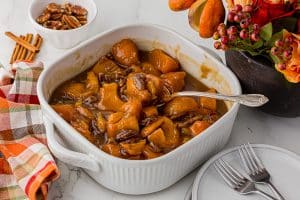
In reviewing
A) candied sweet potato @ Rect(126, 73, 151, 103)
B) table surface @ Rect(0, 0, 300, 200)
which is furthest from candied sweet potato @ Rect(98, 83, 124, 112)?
table surface @ Rect(0, 0, 300, 200)

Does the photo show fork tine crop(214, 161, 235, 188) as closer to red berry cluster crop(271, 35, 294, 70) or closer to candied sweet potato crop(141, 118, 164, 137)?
candied sweet potato crop(141, 118, 164, 137)

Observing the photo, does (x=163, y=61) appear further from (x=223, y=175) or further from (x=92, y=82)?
(x=223, y=175)

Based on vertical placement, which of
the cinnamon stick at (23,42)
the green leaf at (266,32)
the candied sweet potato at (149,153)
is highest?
the green leaf at (266,32)

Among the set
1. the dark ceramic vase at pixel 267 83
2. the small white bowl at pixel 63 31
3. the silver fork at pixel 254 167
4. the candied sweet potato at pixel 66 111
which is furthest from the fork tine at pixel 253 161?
the small white bowl at pixel 63 31

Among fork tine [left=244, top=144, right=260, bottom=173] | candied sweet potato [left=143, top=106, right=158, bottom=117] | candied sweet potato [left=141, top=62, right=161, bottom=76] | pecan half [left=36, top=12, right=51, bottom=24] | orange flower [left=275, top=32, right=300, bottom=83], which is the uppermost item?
orange flower [left=275, top=32, right=300, bottom=83]

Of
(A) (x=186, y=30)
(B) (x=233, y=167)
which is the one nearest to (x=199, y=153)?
(B) (x=233, y=167)

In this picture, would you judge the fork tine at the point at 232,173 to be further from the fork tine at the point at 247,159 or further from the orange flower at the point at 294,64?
the orange flower at the point at 294,64
